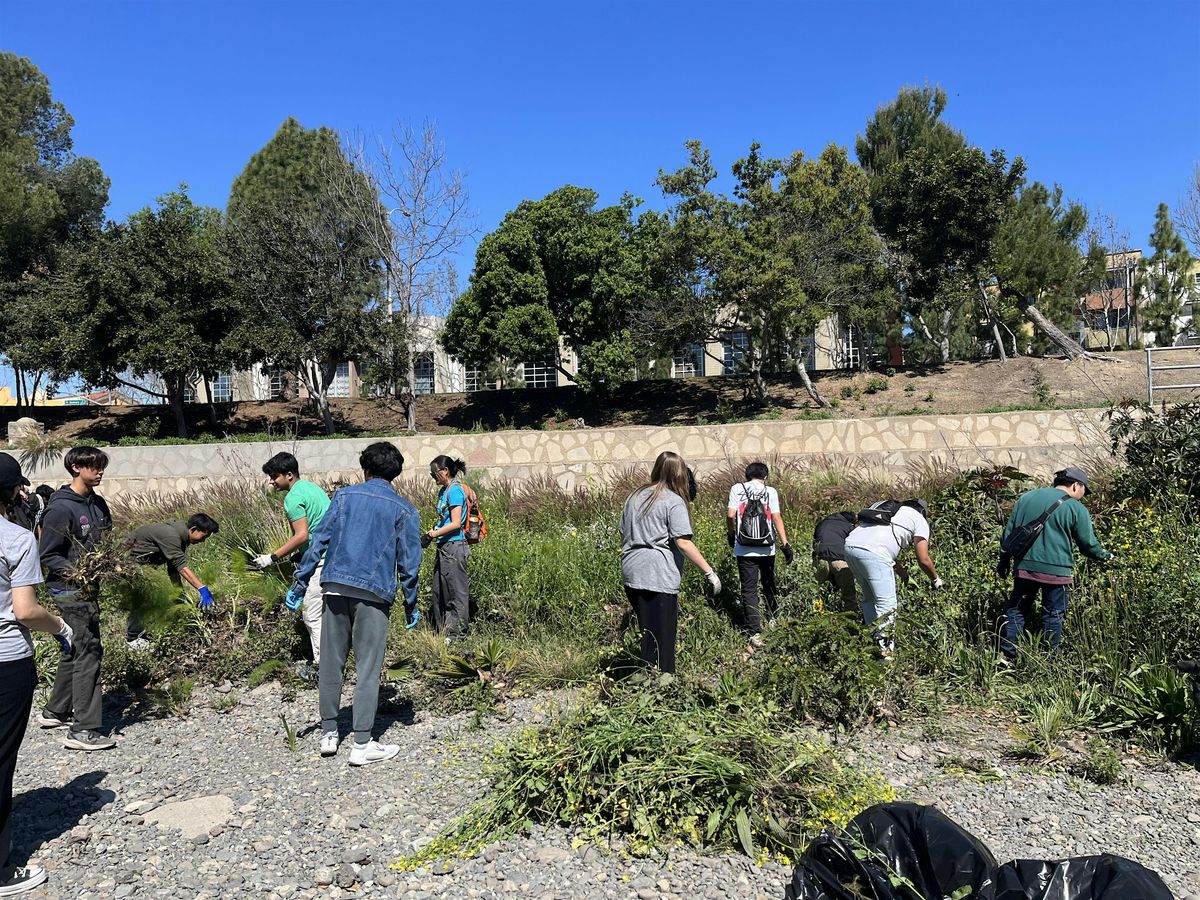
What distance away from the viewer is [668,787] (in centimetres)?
342

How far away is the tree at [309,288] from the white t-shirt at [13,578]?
660 inches

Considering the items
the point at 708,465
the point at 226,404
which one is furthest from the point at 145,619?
the point at 226,404

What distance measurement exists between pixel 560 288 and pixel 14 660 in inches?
737

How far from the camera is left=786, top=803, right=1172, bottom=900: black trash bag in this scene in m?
2.53

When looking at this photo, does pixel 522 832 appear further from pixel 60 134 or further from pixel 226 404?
pixel 60 134

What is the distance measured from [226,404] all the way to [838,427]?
1886cm

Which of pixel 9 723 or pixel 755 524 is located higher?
pixel 755 524

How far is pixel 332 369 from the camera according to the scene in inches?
822

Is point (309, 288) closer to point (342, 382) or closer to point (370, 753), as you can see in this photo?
point (342, 382)

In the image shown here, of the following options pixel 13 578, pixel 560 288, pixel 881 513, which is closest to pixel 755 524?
pixel 881 513

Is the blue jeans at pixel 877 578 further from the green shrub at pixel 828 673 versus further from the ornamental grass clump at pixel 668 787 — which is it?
the ornamental grass clump at pixel 668 787

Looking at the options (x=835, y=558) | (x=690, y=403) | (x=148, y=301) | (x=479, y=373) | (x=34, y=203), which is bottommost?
(x=835, y=558)

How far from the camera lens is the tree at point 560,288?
20.4 metres

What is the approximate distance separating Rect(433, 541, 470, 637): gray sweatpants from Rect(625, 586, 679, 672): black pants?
79.1 inches
